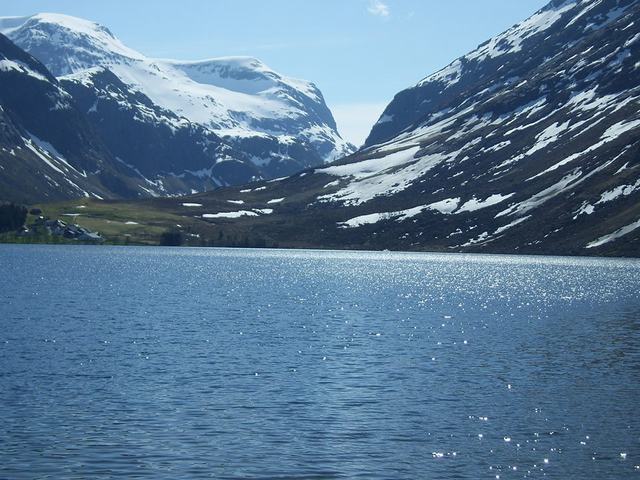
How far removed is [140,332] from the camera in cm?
8650

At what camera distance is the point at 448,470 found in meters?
40.8

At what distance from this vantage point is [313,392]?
5759 cm

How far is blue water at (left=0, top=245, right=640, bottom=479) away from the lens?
41.8 m

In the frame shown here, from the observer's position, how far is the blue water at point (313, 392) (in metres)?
41.8

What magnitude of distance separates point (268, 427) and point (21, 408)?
13.7 m

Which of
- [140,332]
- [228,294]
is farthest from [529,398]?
[228,294]

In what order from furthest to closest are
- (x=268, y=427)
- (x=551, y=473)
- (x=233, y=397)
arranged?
(x=233, y=397) → (x=268, y=427) → (x=551, y=473)

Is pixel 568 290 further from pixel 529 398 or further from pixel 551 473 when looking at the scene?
pixel 551 473

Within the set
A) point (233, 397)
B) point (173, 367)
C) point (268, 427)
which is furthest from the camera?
point (173, 367)

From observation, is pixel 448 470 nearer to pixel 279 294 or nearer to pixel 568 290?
pixel 279 294

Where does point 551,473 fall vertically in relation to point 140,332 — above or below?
below

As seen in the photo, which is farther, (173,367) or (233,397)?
(173,367)

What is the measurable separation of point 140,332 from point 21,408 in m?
36.7

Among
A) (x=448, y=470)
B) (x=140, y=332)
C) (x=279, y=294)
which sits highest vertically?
(x=279, y=294)
